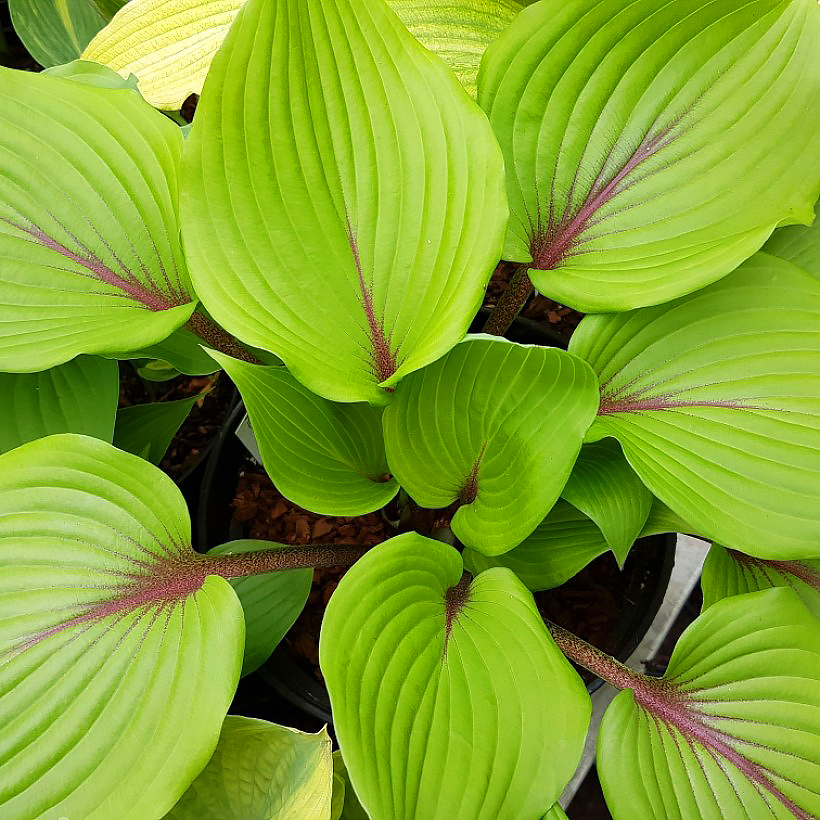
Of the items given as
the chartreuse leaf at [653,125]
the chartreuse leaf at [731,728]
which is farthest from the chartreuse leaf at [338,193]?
the chartreuse leaf at [731,728]

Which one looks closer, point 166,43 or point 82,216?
point 82,216

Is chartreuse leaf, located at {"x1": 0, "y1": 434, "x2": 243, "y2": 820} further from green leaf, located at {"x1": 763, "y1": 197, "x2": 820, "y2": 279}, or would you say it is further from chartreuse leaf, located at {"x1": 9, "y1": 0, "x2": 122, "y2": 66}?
chartreuse leaf, located at {"x1": 9, "y1": 0, "x2": 122, "y2": 66}

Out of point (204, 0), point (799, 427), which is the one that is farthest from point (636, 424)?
point (204, 0)

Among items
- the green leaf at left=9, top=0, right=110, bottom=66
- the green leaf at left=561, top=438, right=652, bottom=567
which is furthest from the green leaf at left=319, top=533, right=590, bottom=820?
the green leaf at left=9, top=0, right=110, bottom=66

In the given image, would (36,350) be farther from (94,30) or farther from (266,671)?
(94,30)

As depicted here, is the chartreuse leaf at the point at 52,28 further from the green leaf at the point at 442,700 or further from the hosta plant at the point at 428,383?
the green leaf at the point at 442,700

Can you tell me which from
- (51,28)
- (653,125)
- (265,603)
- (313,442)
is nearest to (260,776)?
(265,603)

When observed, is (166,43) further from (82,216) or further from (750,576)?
(750,576)
